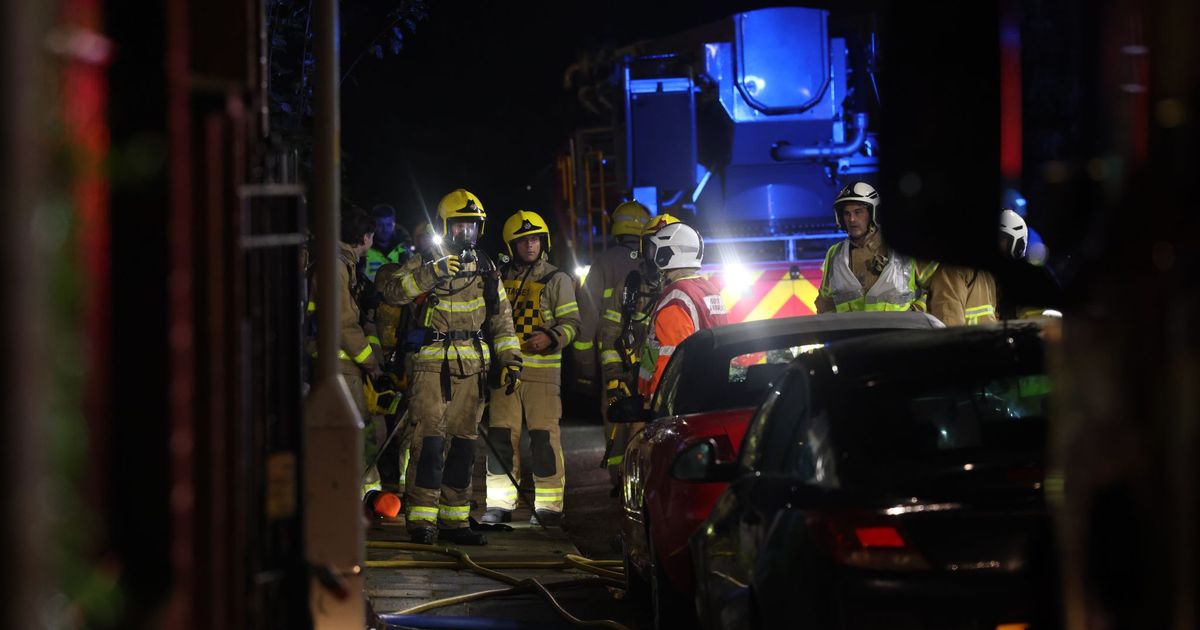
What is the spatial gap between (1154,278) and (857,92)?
449 inches

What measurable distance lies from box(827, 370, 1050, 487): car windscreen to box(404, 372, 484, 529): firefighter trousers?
226 inches

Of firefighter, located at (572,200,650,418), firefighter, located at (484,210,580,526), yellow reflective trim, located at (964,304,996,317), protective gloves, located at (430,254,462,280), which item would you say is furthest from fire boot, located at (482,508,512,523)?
yellow reflective trim, located at (964,304,996,317)

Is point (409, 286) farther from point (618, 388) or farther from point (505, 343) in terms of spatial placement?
point (618, 388)

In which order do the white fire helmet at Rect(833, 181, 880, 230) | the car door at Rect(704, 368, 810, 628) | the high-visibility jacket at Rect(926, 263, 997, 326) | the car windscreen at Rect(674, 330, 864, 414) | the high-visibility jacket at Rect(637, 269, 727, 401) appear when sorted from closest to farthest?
the car door at Rect(704, 368, 810, 628)
the car windscreen at Rect(674, 330, 864, 414)
the high-visibility jacket at Rect(926, 263, 997, 326)
the high-visibility jacket at Rect(637, 269, 727, 401)
the white fire helmet at Rect(833, 181, 880, 230)

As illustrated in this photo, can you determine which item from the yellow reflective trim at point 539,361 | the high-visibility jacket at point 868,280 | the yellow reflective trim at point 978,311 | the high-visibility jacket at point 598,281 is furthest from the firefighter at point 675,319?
the high-visibility jacket at point 598,281

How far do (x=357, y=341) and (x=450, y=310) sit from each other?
1082mm

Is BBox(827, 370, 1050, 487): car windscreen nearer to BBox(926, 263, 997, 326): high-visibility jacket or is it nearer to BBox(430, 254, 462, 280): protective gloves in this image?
BBox(926, 263, 997, 326): high-visibility jacket

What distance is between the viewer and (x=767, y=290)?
11969 millimetres

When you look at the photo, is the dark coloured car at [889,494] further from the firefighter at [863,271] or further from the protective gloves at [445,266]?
the protective gloves at [445,266]

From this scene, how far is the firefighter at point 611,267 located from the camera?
13.5 m

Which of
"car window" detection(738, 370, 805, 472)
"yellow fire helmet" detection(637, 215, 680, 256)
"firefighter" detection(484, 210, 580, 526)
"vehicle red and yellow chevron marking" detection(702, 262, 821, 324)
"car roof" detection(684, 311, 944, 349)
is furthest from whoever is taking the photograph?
"firefighter" detection(484, 210, 580, 526)

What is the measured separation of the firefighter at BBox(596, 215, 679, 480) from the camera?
1194cm

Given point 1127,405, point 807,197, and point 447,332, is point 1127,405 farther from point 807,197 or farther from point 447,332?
point 807,197

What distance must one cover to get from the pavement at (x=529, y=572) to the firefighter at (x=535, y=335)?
45 centimetres
